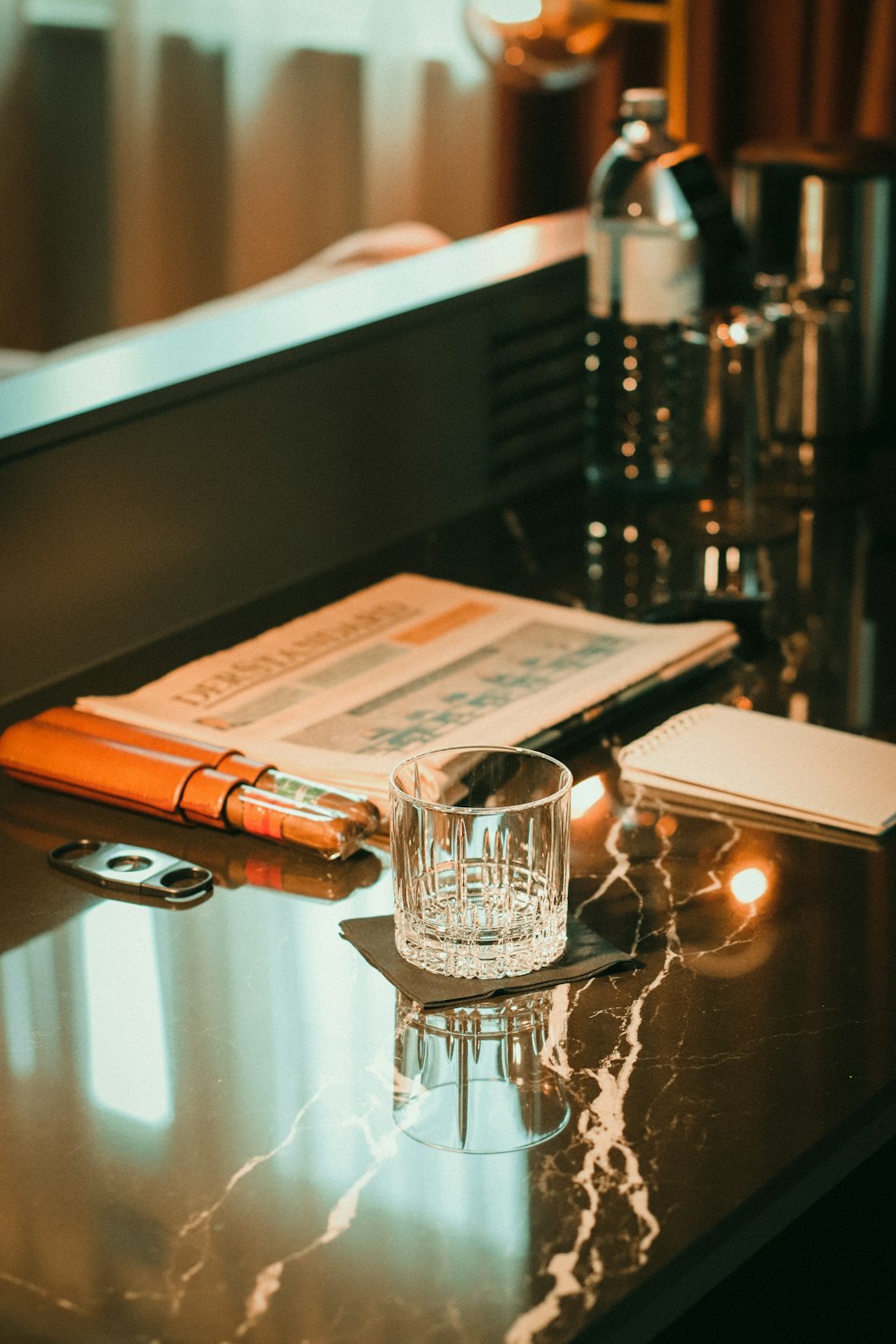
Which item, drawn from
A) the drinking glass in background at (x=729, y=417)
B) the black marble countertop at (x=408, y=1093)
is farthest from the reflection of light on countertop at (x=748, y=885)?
the drinking glass in background at (x=729, y=417)

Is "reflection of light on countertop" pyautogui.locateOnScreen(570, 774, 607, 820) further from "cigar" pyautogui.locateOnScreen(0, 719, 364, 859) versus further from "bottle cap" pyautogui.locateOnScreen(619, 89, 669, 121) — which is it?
"bottle cap" pyautogui.locateOnScreen(619, 89, 669, 121)

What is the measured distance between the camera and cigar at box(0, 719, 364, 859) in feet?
3.12

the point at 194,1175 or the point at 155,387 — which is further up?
the point at 155,387

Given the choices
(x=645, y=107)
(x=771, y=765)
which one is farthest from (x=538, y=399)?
(x=771, y=765)

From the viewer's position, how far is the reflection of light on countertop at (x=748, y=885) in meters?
0.92

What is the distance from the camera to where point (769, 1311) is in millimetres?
997

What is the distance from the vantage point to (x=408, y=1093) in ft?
2.43

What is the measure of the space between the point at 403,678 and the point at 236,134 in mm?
2930

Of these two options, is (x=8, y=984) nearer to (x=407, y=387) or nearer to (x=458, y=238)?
(x=407, y=387)

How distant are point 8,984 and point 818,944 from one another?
40cm

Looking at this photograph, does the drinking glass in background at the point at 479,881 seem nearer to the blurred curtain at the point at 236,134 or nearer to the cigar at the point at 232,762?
the cigar at the point at 232,762

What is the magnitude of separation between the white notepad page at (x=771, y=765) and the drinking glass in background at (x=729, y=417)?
444 mm

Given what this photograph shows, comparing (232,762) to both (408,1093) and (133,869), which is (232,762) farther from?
(408,1093)

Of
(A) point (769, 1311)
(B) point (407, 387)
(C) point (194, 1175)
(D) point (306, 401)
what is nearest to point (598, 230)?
(B) point (407, 387)
